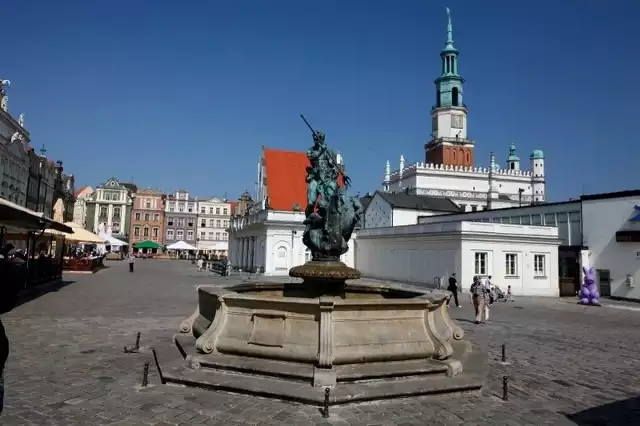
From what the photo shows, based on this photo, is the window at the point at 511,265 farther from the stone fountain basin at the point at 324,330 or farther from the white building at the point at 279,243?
the stone fountain basin at the point at 324,330

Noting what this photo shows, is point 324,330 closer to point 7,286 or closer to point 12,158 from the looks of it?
point 7,286

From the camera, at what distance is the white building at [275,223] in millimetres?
45094

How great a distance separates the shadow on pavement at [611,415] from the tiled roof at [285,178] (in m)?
43.3

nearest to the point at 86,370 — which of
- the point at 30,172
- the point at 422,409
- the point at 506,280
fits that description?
the point at 422,409

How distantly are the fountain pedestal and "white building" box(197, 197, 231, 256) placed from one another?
296 feet

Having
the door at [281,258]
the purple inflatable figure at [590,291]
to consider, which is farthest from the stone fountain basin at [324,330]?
the door at [281,258]

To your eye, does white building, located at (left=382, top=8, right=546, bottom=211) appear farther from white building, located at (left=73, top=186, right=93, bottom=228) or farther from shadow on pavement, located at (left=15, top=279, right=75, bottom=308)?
white building, located at (left=73, top=186, right=93, bottom=228)

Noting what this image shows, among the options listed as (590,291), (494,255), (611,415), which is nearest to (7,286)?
(611,415)

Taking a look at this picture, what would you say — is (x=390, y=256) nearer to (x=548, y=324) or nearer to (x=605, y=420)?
(x=548, y=324)

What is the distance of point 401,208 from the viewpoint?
51031 mm

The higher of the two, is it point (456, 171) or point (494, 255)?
point (456, 171)

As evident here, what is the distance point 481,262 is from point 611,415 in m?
25.9

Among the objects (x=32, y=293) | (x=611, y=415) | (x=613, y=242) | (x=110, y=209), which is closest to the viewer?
(x=611, y=415)

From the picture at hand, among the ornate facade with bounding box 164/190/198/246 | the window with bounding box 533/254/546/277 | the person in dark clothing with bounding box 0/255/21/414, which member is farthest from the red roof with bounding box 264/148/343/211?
the ornate facade with bounding box 164/190/198/246
